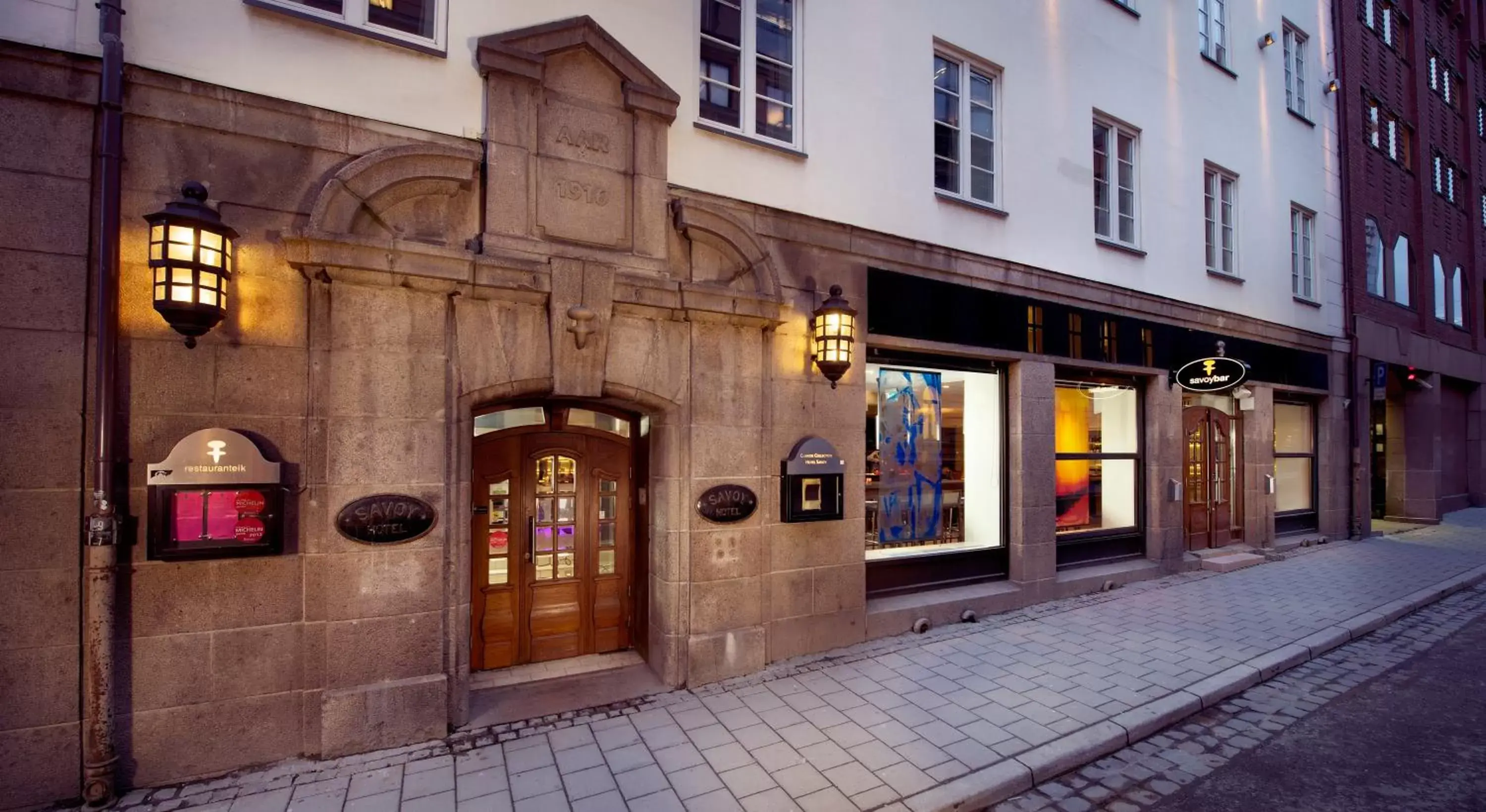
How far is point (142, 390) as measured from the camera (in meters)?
4.29

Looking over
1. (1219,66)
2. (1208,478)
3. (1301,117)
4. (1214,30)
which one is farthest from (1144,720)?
(1301,117)

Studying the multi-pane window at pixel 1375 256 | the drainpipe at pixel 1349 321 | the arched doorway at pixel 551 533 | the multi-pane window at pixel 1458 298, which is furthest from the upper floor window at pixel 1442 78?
the arched doorway at pixel 551 533

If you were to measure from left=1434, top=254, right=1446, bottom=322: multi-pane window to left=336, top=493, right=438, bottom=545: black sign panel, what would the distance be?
24.8 meters

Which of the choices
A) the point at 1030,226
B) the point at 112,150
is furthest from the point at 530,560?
the point at 1030,226

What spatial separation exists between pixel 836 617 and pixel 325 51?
677 cm

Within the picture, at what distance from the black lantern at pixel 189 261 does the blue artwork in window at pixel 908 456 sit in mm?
6196

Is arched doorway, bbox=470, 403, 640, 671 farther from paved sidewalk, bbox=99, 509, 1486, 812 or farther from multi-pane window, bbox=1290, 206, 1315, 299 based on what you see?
multi-pane window, bbox=1290, 206, 1315, 299

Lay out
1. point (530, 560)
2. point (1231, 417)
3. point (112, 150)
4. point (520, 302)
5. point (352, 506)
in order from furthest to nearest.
Answer: 1. point (1231, 417)
2. point (530, 560)
3. point (520, 302)
4. point (352, 506)
5. point (112, 150)

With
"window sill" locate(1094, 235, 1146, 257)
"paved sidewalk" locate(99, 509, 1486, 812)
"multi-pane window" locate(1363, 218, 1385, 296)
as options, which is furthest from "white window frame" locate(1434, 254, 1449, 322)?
"paved sidewalk" locate(99, 509, 1486, 812)

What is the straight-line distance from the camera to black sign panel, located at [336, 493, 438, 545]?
470cm

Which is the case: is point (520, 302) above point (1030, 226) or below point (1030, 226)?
below

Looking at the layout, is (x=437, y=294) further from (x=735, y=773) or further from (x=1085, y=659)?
(x=1085, y=659)

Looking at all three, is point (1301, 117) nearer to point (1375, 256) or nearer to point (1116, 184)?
point (1375, 256)

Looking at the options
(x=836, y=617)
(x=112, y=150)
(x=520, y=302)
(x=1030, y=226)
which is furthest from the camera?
(x=1030, y=226)
